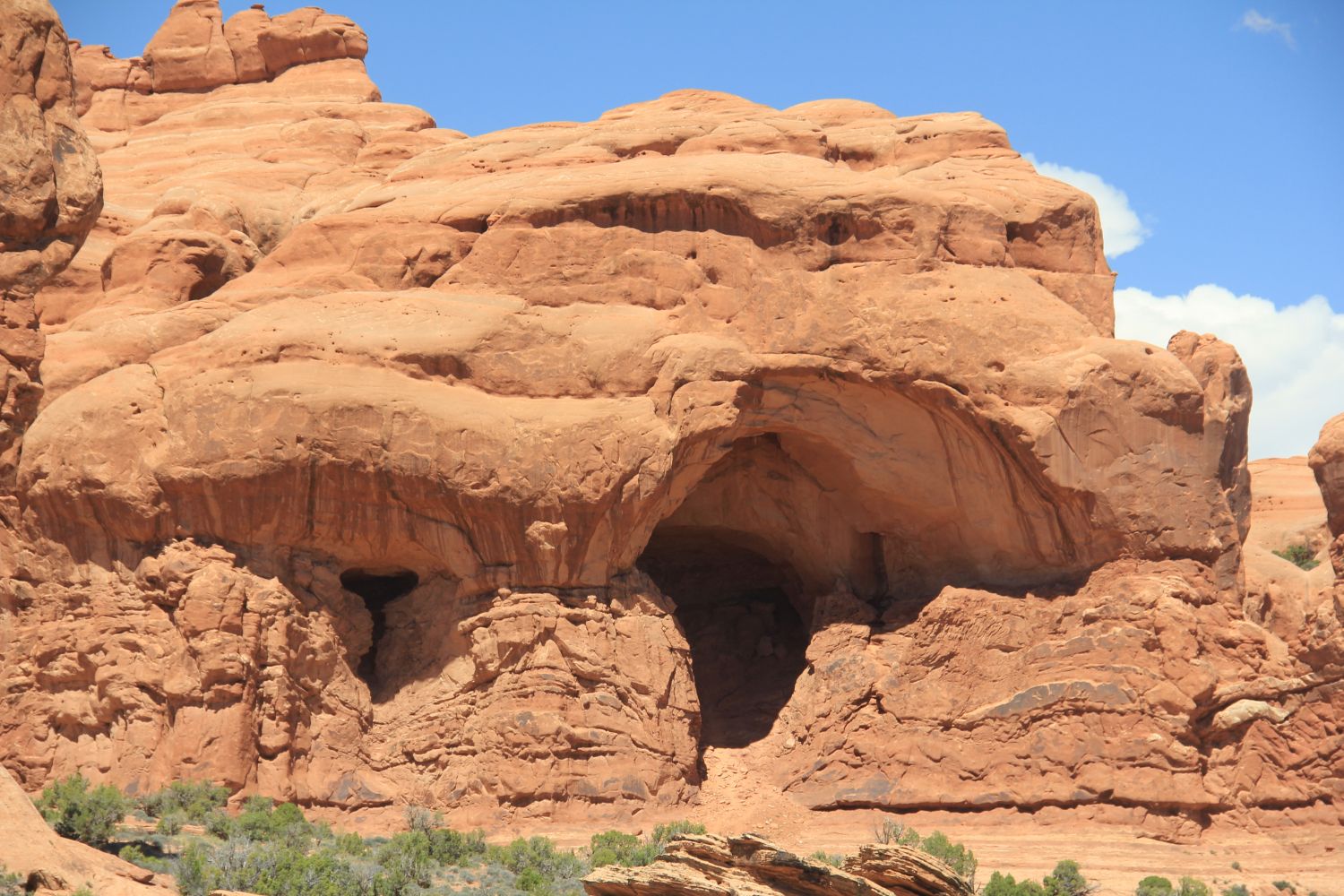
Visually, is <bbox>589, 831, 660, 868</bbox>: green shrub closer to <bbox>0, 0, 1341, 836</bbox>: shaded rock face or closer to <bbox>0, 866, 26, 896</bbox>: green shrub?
<bbox>0, 0, 1341, 836</bbox>: shaded rock face

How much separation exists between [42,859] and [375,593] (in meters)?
11.0

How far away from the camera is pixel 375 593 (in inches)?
993

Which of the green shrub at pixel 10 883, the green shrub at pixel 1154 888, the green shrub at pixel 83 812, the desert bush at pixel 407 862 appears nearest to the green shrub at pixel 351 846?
the desert bush at pixel 407 862

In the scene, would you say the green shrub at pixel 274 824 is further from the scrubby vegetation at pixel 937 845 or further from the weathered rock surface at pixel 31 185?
the scrubby vegetation at pixel 937 845

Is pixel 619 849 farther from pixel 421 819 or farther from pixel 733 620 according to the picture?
pixel 733 620

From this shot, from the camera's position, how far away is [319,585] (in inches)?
910

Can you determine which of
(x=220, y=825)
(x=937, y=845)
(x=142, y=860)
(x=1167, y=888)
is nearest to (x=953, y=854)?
(x=937, y=845)

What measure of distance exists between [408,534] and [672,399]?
140 inches

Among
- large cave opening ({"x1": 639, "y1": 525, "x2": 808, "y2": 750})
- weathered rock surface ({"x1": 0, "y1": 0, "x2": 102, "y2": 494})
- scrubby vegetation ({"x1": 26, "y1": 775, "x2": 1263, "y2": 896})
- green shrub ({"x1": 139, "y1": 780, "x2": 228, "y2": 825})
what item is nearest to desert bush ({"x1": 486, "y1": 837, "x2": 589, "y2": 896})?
scrubby vegetation ({"x1": 26, "y1": 775, "x2": 1263, "y2": 896})

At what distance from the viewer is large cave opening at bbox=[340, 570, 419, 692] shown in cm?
2402

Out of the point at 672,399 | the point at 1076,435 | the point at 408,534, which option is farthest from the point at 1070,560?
the point at 408,534

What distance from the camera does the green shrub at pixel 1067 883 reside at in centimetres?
2031

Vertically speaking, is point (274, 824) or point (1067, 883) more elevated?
point (1067, 883)

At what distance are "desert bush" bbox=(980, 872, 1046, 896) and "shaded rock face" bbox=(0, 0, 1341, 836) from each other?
3124mm
